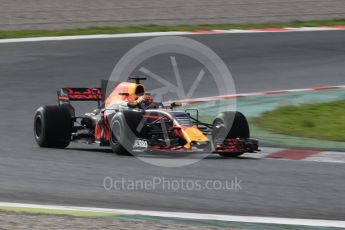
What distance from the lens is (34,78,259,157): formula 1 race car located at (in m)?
11.0

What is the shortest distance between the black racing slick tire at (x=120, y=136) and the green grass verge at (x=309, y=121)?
2808mm

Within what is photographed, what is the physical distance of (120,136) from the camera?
11.2m

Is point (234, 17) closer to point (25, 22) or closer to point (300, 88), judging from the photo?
point (25, 22)

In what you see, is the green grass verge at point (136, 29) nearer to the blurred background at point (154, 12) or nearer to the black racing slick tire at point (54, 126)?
the blurred background at point (154, 12)

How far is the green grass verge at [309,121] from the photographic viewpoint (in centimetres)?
1309

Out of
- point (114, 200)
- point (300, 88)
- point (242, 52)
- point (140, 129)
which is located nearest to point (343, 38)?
point (242, 52)

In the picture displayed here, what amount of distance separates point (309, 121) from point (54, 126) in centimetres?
404

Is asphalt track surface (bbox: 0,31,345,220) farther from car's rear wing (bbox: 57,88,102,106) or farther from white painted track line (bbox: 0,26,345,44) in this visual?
white painted track line (bbox: 0,26,345,44)

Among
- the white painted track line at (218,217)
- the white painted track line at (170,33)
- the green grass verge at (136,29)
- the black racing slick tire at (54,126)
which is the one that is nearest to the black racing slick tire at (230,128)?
the black racing slick tire at (54,126)

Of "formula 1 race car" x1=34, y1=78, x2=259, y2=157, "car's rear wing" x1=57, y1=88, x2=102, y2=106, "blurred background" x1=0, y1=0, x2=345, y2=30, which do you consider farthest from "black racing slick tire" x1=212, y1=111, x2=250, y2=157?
"blurred background" x1=0, y1=0, x2=345, y2=30

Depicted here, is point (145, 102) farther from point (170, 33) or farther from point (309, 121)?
point (170, 33)

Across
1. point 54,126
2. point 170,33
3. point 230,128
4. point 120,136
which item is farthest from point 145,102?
point 170,33

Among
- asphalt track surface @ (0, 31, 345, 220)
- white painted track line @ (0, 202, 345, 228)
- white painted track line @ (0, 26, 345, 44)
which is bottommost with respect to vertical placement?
white painted track line @ (0, 202, 345, 228)

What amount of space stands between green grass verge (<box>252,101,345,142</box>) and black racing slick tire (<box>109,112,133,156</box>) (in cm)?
281
